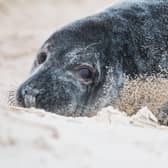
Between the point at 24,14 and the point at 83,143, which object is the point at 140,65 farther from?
the point at 24,14

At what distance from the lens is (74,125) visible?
11.1ft

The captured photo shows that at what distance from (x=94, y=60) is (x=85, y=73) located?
0.12m

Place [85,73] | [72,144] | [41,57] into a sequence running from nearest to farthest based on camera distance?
[72,144] → [85,73] → [41,57]

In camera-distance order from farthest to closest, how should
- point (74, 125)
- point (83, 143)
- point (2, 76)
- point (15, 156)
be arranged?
point (2, 76), point (74, 125), point (83, 143), point (15, 156)

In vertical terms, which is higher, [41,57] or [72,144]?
[41,57]

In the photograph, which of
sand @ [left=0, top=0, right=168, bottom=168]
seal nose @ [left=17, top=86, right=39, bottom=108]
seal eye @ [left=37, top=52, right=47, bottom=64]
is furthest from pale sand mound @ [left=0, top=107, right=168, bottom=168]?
seal eye @ [left=37, top=52, right=47, bottom=64]

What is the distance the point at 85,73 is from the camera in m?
5.01

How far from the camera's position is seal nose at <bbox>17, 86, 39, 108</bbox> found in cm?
479

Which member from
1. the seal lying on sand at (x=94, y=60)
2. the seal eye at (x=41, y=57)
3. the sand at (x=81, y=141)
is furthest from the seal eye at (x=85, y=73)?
the sand at (x=81, y=141)

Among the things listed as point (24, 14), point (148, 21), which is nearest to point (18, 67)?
point (24, 14)

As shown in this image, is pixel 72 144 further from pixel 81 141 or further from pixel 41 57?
pixel 41 57

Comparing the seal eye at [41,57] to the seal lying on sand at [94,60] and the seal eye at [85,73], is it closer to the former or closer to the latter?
the seal lying on sand at [94,60]

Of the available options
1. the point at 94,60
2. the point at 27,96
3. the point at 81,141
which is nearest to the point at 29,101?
the point at 27,96

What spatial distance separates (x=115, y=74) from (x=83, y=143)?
79.6 inches
